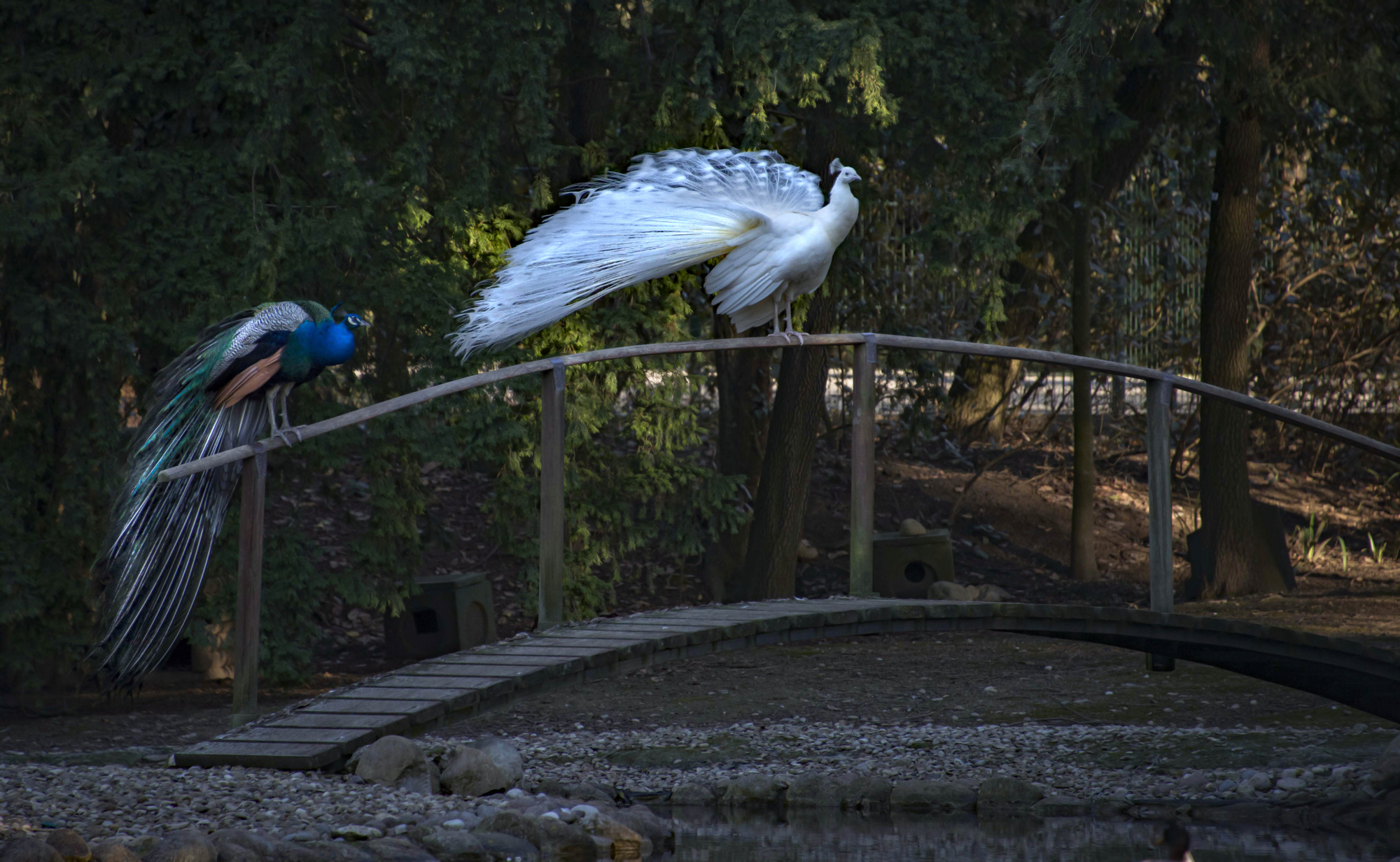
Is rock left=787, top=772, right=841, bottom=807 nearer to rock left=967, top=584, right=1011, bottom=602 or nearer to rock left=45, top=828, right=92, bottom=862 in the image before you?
rock left=967, top=584, right=1011, bottom=602

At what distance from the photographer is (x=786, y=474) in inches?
484

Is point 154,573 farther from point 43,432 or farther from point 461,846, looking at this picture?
point 43,432

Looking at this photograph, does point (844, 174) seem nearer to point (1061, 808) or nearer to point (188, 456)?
point (188, 456)

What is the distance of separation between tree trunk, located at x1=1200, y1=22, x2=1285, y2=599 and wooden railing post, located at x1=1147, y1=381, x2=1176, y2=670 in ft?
21.0

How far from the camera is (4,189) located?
9406 millimetres

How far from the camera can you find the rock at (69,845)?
14.6 feet

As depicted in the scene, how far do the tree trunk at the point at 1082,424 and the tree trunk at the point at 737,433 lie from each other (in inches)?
111

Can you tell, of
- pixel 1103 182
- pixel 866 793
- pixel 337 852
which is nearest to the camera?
pixel 337 852

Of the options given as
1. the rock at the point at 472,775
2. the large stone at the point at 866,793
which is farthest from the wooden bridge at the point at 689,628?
the large stone at the point at 866,793

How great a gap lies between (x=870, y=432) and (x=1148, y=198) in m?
11.2

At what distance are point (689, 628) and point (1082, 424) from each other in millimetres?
8873

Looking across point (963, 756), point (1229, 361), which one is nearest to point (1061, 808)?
point (963, 756)

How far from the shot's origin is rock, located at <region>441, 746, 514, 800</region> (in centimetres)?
766

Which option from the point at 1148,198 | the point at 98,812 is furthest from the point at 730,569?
the point at 98,812
